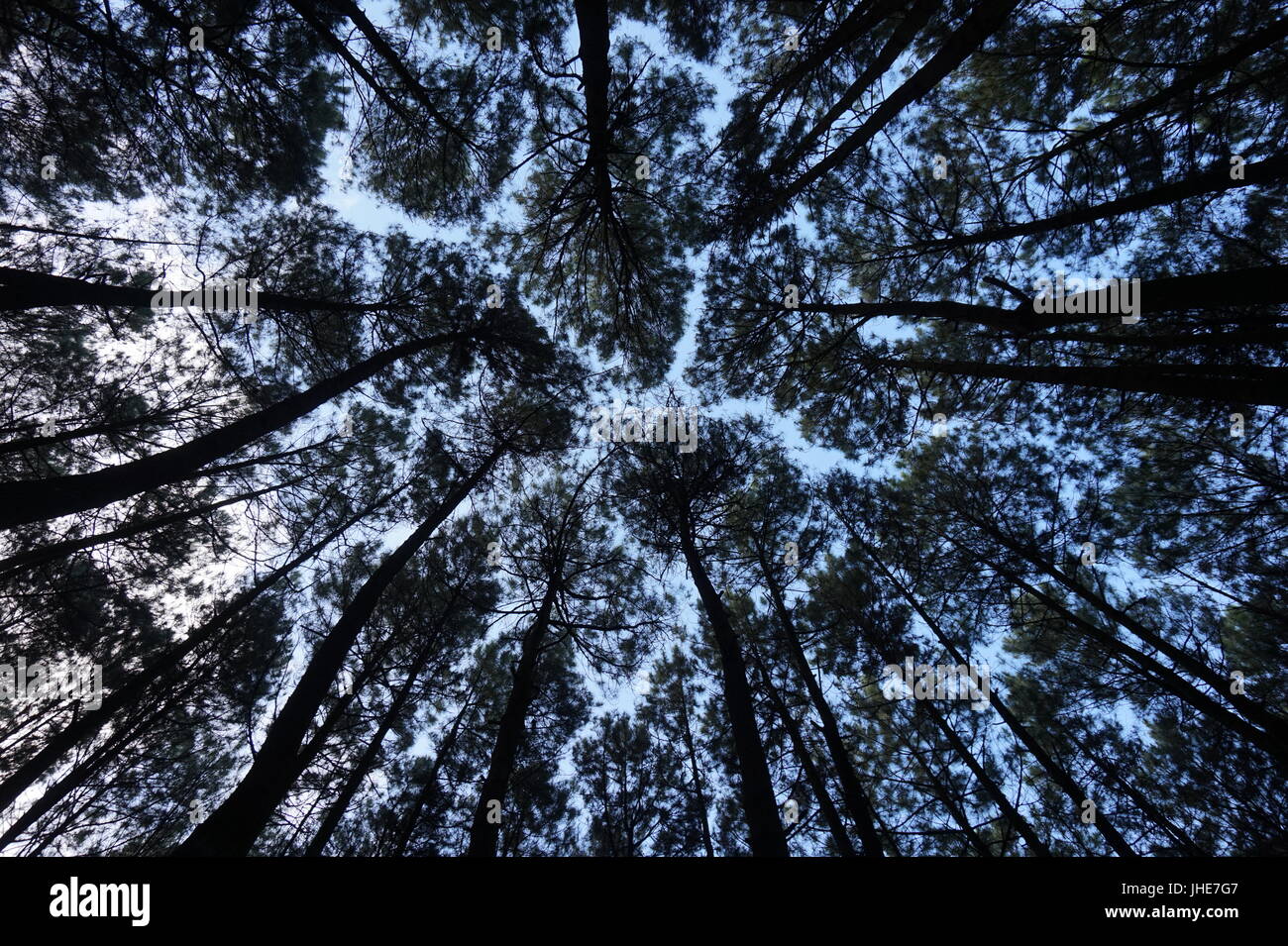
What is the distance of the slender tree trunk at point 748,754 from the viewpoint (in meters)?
4.36

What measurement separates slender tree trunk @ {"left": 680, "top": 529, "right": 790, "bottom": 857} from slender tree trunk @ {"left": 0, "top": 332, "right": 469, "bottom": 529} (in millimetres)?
6054

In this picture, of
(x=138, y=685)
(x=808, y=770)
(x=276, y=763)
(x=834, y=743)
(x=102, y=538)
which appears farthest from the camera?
→ (x=138, y=685)

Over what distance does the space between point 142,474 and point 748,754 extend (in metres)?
6.62

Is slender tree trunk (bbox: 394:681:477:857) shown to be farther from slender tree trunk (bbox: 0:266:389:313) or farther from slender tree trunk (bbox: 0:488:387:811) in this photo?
slender tree trunk (bbox: 0:266:389:313)

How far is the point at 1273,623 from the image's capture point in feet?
23.9

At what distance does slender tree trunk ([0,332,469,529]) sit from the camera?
3424mm

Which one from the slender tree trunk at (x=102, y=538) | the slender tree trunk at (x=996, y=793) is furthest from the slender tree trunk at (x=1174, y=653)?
the slender tree trunk at (x=102, y=538)

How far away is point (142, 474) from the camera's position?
4.18 meters

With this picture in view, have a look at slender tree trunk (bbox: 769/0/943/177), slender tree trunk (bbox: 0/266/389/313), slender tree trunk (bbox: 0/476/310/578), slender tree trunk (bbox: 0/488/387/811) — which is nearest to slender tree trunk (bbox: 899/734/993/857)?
slender tree trunk (bbox: 769/0/943/177)

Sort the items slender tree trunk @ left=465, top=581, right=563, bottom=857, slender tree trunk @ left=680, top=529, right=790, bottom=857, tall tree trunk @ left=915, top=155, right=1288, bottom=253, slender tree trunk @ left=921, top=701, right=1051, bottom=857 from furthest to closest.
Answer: slender tree trunk @ left=921, top=701, right=1051, bottom=857 → slender tree trunk @ left=465, top=581, right=563, bottom=857 → tall tree trunk @ left=915, top=155, right=1288, bottom=253 → slender tree trunk @ left=680, top=529, right=790, bottom=857

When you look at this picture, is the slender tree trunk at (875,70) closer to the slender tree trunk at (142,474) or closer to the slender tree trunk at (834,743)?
the slender tree trunk at (834,743)

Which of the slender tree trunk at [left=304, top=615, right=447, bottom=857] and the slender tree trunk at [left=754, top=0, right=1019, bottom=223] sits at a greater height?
the slender tree trunk at [left=754, top=0, right=1019, bottom=223]

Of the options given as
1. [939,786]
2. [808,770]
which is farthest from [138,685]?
[939,786]

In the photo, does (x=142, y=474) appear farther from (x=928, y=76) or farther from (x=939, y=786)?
(x=939, y=786)
